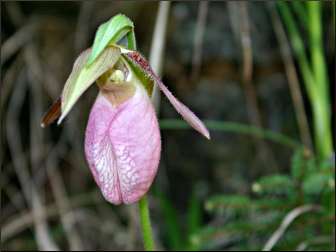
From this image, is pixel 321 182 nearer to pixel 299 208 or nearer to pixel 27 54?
pixel 299 208

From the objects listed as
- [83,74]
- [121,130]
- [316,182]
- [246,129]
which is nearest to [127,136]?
[121,130]

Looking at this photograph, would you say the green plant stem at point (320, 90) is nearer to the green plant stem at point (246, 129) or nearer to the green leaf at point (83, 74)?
the green plant stem at point (246, 129)

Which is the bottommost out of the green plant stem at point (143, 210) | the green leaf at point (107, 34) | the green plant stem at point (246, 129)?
the green plant stem at point (246, 129)

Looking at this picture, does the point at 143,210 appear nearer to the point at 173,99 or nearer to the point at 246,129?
the point at 173,99

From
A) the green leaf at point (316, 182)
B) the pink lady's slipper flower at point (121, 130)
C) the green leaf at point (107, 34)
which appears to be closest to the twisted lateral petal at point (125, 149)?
the pink lady's slipper flower at point (121, 130)

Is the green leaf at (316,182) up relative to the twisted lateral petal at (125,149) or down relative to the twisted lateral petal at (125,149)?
down

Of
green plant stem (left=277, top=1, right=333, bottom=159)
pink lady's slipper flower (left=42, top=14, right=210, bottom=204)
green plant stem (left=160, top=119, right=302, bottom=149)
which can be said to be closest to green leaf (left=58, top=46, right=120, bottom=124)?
pink lady's slipper flower (left=42, top=14, right=210, bottom=204)

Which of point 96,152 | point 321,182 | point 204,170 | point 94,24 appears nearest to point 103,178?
point 96,152

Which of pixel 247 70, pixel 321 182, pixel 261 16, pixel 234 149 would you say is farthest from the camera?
pixel 234 149
